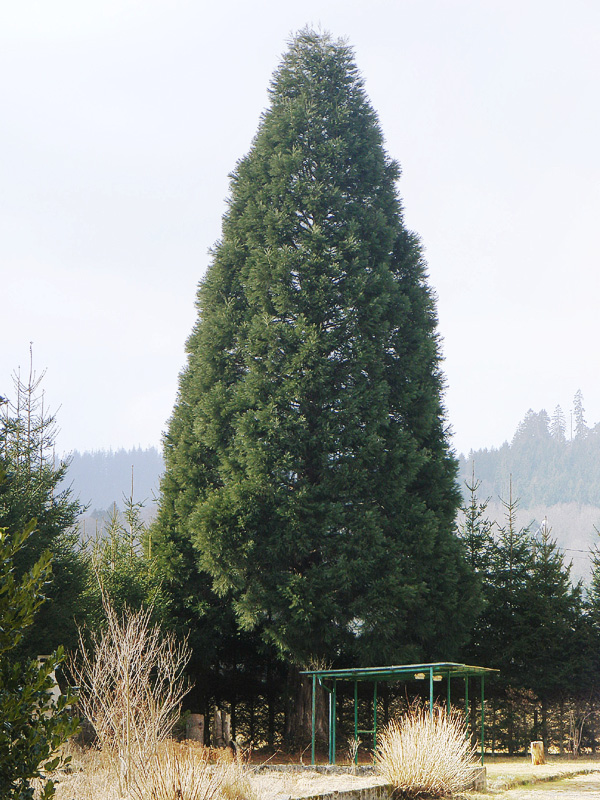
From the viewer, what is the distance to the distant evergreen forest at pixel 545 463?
129m

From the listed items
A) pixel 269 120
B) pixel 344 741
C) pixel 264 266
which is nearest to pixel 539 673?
pixel 344 741

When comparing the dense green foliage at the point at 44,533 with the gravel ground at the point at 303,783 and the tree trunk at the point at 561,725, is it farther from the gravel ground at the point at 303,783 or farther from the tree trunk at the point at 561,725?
the tree trunk at the point at 561,725

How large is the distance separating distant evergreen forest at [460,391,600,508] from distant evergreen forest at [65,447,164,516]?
221 feet

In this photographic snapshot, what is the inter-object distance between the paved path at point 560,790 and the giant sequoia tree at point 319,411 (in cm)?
300

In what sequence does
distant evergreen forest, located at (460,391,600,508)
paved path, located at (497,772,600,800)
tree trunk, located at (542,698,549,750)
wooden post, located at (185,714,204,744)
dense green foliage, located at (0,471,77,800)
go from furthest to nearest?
distant evergreen forest, located at (460,391,600,508) < tree trunk, located at (542,698,549,750) < wooden post, located at (185,714,204,744) < paved path, located at (497,772,600,800) < dense green foliage, located at (0,471,77,800)

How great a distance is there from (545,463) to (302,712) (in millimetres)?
127520

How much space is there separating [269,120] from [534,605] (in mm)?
12470

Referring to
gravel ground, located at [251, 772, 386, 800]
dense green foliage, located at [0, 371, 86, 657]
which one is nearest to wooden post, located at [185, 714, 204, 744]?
dense green foliage, located at [0, 371, 86, 657]

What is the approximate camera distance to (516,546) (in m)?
19.8

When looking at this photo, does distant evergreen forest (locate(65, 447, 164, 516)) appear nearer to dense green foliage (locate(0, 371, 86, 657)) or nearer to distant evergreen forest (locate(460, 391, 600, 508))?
distant evergreen forest (locate(460, 391, 600, 508))

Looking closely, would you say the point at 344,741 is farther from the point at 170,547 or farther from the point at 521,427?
the point at 521,427

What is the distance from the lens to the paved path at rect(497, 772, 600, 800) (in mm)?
10820

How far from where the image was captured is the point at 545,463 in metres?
136

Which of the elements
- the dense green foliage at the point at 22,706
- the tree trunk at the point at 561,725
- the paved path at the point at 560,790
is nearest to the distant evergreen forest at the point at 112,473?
the tree trunk at the point at 561,725
